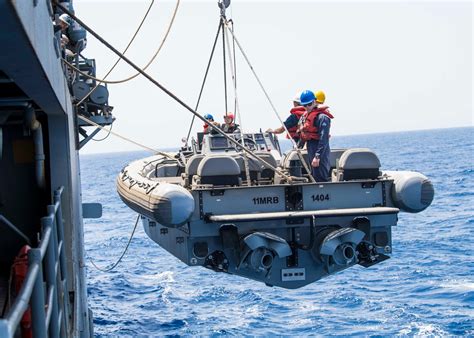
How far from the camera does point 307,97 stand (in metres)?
10.5

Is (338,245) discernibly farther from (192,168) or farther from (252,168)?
(252,168)

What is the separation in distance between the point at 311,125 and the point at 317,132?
12 cm

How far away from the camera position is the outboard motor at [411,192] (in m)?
9.59

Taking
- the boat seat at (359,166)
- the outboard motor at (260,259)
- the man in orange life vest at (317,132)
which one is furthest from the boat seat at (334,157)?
the outboard motor at (260,259)

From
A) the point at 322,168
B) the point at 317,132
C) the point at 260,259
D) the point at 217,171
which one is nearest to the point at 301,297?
the point at 322,168

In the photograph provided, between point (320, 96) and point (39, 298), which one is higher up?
point (320, 96)

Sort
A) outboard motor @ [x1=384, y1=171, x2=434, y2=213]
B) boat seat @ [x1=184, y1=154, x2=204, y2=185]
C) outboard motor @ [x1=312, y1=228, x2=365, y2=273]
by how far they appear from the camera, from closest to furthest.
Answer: outboard motor @ [x1=312, y1=228, x2=365, y2=273], outboard motor @ [x1=384, y1=171, x2=434, y2=213], boat seat @ [x1=184, y1=154, x2=204, y2=185]

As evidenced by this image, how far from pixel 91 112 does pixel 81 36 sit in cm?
331

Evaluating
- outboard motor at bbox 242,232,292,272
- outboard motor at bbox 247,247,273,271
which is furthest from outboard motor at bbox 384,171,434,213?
outboard motor at bbox 247,247,273,271

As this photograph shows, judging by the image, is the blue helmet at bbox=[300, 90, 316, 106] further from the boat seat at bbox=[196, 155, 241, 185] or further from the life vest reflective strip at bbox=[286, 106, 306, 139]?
the boat seat at bbox=[196, 155, 241, 185]

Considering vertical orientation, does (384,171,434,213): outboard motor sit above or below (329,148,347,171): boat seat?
below

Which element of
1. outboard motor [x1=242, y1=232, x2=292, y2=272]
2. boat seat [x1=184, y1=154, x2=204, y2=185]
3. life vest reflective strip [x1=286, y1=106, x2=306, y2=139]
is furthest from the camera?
life vest reflective strip [x1=286, y1=106, x2=306, y2=139]

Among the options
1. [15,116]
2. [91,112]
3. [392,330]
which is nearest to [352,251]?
[15,116]

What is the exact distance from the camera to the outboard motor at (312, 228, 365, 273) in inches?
372
